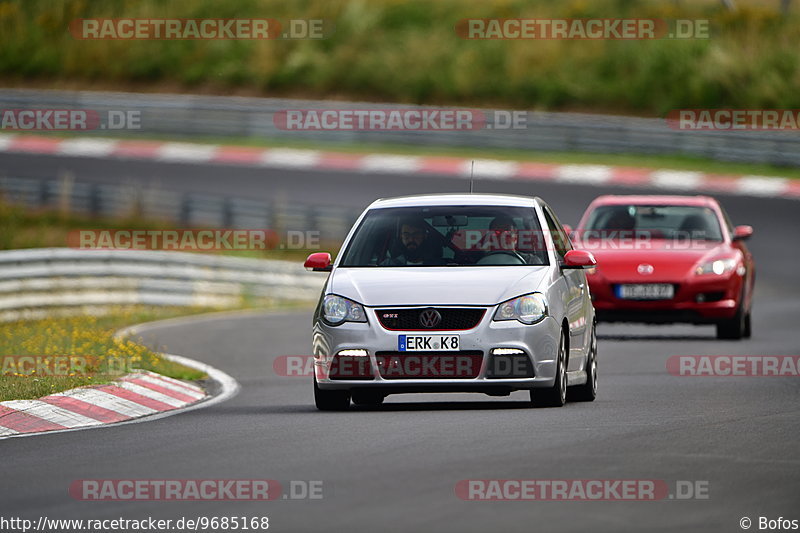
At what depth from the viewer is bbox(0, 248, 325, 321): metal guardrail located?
2406 centimetres

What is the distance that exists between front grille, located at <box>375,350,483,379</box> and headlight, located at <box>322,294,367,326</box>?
35 cm

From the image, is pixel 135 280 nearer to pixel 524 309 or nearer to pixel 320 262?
pixel 320 262

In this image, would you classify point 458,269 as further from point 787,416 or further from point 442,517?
point 442,517

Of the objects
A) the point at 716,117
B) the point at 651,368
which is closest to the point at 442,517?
the point at 651,368

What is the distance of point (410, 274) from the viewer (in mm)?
11992

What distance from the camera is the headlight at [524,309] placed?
38.2 feet

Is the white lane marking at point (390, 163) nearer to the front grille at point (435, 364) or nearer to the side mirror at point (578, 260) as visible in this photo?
the side mirror at point (578, 260)

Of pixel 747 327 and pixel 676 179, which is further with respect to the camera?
pixel 676 179

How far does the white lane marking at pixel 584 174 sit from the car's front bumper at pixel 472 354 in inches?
1030

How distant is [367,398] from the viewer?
42.2 ft

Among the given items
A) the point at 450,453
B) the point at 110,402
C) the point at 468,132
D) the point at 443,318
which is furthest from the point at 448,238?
the point at 468,132

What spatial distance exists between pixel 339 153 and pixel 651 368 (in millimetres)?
28363

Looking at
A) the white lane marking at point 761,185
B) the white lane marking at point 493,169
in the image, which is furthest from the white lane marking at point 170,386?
the white lane marking at point 493,169

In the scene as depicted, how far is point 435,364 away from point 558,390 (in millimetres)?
977
